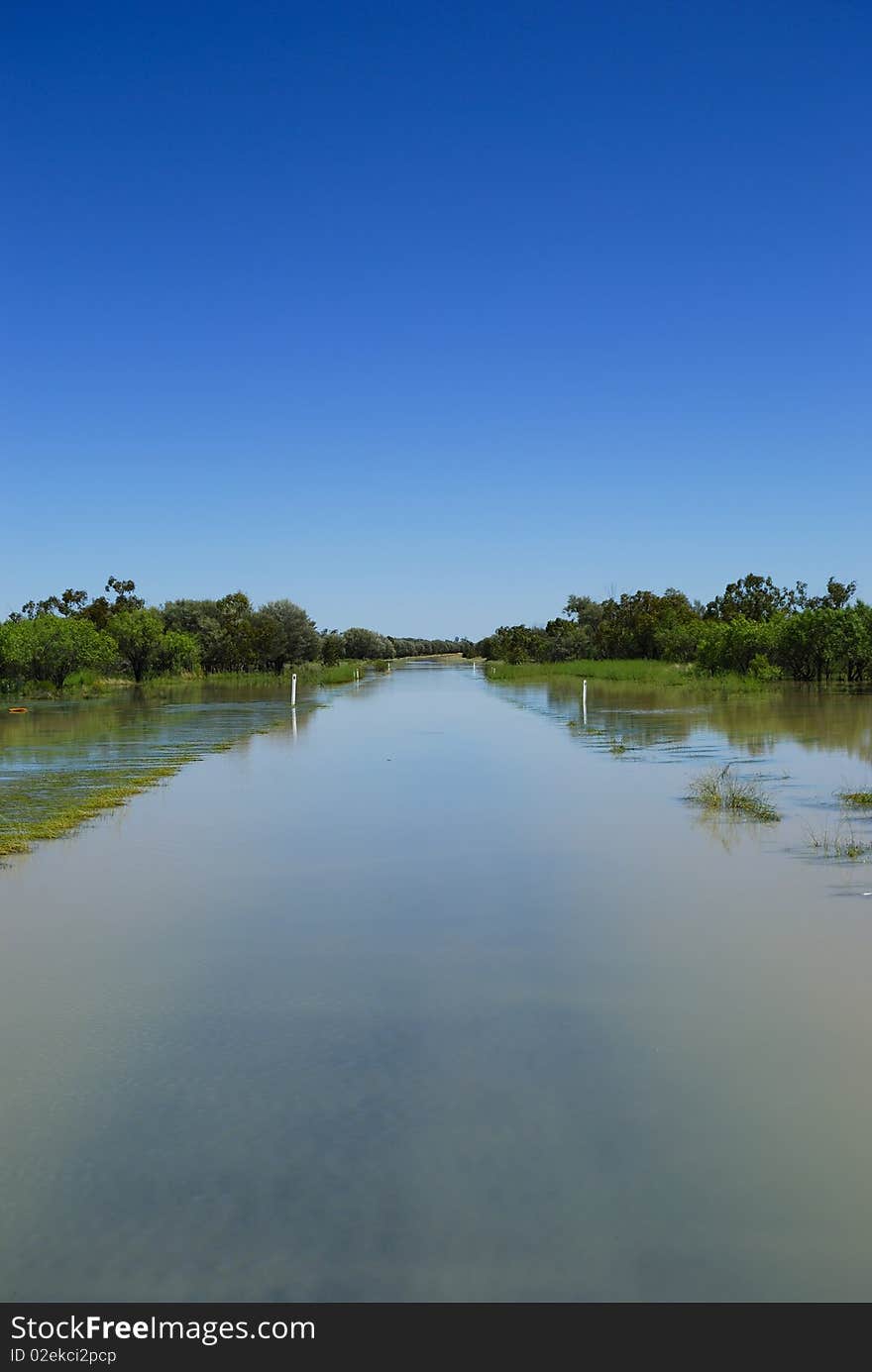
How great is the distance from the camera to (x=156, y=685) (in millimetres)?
67188

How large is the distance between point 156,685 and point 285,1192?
214ft

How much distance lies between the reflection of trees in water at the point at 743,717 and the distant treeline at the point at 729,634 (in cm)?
435

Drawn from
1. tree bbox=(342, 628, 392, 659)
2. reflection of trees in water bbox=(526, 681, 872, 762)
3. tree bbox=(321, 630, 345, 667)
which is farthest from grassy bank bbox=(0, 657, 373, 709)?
tree bbox=(342, 628, 392, 659)

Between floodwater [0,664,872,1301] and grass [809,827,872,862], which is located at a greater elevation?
grass [809,827,872,862]

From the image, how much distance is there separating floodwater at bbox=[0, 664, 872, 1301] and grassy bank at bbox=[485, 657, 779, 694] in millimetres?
34849

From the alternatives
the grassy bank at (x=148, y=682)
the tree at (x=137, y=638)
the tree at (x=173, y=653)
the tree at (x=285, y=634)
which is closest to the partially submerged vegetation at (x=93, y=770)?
the grassy bank at (x=148, y=682)

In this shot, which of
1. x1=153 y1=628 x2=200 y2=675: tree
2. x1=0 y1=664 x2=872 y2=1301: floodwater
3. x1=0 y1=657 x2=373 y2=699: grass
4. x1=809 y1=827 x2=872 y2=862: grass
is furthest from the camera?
x1=153 y1=628 x2=200 y2=675: tree

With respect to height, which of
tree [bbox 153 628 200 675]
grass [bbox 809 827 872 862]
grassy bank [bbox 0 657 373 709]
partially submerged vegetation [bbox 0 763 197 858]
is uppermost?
tree [bbox 153 628 200 675]

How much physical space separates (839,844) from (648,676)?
154 feet

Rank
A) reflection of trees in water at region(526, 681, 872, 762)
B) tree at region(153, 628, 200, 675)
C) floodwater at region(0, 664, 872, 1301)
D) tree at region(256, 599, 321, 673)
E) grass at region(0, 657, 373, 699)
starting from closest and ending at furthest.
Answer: floodwater at region(0, 664, 872, 1301) → reflection of trees in water at region(526, 681, 872, 762) → grass at region(0, 657, 373, 699) → tree at region(153, 628, 200, 675) → tree at region(256, 599, 321, 673)

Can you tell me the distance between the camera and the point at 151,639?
227 ft

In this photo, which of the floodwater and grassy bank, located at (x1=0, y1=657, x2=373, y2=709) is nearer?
the floodwater

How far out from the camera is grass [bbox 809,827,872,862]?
37.3 feet

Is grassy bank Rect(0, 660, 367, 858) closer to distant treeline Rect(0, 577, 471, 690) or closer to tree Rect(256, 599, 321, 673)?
distant treeline Rect(0, 577, 471, 690)
